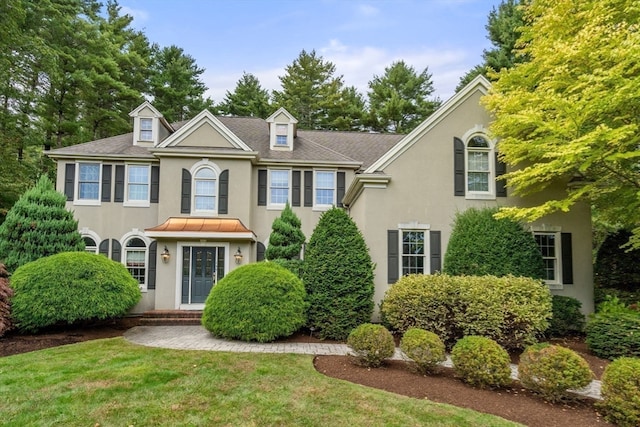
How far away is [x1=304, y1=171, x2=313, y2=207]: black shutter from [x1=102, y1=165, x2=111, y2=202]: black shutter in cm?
804

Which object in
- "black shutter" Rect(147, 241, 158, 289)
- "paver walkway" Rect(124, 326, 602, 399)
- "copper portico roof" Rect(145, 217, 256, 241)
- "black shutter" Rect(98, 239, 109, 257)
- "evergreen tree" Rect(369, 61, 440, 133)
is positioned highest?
"evergreen tree" Rect(369, 61, 440, 133)

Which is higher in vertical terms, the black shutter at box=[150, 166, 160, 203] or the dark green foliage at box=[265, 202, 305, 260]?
the black shutter at box=[150, 166, 160, 203]

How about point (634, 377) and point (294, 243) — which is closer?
point (634, 377)

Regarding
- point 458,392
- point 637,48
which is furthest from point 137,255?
point 637,48

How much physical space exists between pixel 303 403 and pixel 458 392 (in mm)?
2588

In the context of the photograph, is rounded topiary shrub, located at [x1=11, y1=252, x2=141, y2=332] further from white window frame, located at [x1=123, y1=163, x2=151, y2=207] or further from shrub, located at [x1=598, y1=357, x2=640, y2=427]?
shrub, located at [x1=598, y1=357, x2=640, y2=427]

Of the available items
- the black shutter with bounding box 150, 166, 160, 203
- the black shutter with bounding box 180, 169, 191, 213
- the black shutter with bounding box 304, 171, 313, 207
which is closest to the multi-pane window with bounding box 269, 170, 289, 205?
the black shutter with bounding box 304, 171, 313, 207

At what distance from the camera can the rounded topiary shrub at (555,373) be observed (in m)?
5.48

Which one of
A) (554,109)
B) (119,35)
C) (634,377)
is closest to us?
(634,377)

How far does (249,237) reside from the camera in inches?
526

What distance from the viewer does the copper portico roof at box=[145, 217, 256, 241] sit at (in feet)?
43.0

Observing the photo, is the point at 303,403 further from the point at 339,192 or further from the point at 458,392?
the point at 339,192

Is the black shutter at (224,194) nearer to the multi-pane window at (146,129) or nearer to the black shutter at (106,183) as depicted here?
the multi-pane window at (146,129)

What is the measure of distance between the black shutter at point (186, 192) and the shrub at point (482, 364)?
11.3 meters
